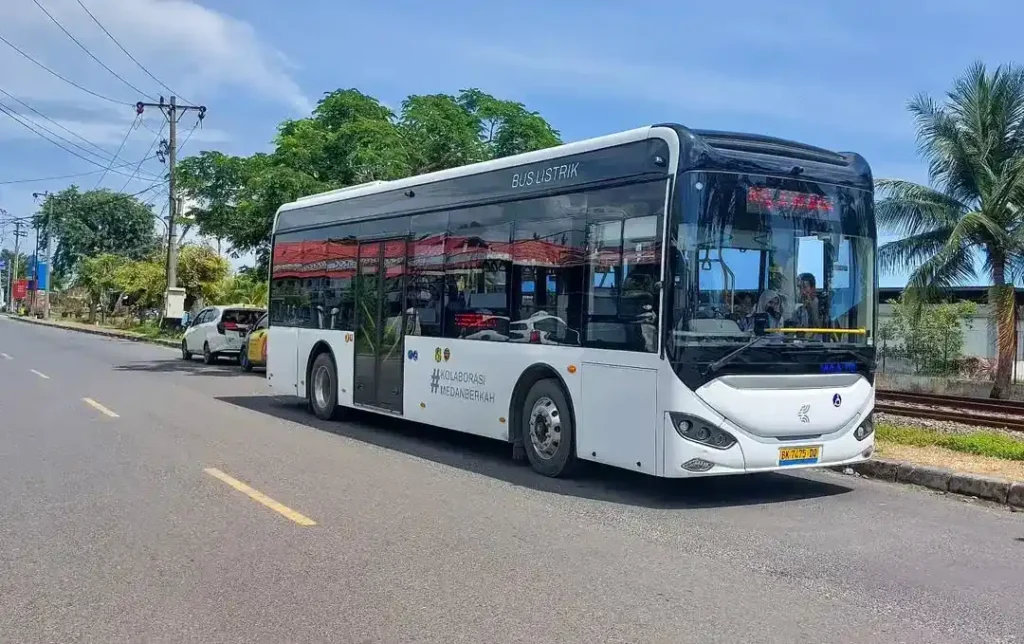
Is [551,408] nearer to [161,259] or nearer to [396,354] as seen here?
[396,354]

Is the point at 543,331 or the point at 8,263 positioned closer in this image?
the point at 543,331

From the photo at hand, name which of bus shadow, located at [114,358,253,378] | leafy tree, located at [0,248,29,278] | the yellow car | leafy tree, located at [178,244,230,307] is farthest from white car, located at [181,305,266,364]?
leafy tree, located at [0,248,29,278]

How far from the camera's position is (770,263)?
8406 millimetres

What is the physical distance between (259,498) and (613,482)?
333 cm

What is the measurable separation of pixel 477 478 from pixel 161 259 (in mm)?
48507

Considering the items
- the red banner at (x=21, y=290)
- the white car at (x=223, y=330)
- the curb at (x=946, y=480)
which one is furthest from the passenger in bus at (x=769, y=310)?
the red banner at (x=21, y=290)

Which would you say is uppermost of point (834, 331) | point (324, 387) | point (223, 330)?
point (834, 331)

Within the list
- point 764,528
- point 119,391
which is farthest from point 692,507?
point 119,391

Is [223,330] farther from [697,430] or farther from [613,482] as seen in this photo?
[697,430]

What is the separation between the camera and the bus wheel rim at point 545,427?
9.48 meters

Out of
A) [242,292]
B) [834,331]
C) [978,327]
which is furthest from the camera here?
[242,292]

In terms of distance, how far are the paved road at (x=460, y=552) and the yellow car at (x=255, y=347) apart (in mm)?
12737

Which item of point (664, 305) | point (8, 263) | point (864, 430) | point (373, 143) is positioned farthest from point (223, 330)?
point (8, 263)

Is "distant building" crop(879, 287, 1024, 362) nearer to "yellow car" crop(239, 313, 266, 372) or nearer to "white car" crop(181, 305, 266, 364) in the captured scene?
"yellow car" crop(239, 313, 266, 372)
